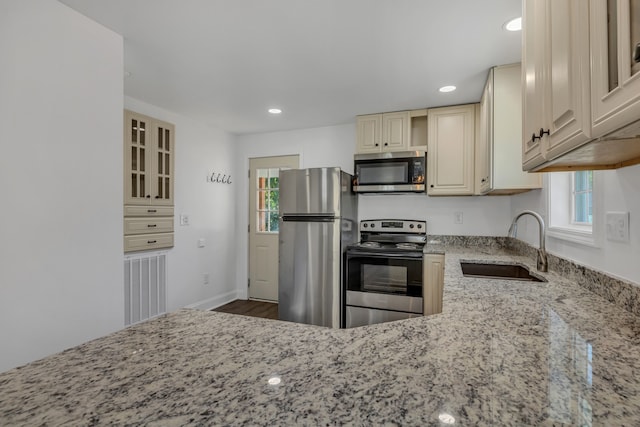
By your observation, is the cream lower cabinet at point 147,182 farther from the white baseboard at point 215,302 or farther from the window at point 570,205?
the window at point 570,205

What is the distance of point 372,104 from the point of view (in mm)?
3123

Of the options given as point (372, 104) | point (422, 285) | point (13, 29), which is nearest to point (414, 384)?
point (13, 29)

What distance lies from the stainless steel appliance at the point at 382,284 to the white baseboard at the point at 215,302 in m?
1.88

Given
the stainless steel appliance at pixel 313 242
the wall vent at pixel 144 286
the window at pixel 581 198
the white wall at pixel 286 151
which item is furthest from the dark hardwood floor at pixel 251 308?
the window at pixel 581 198

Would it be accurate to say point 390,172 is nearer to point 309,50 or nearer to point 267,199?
point 309,50

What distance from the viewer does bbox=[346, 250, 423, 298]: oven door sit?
2818mm

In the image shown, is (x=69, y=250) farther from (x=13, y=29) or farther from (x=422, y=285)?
(x=422, y=285)

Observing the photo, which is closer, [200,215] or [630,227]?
[630,227]

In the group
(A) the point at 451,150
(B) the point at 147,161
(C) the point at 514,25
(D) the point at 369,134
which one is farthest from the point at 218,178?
(C) the point at 514,25

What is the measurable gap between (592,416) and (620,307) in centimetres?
92

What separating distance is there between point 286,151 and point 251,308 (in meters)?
2.11

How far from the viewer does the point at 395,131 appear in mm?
3299

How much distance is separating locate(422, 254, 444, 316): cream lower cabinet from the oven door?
0.17 ft

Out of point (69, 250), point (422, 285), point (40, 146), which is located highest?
point (40, 146)
